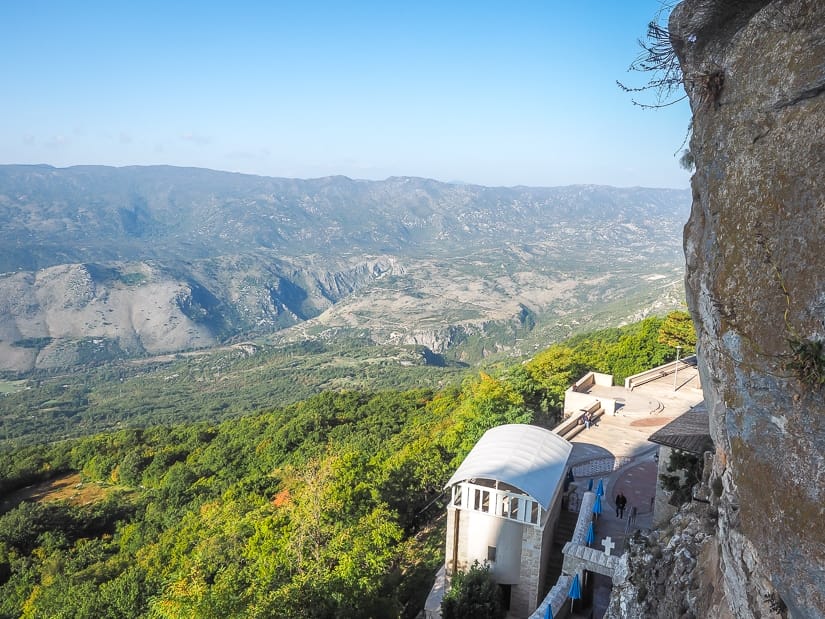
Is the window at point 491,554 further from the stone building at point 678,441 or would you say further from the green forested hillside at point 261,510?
the stone building at point 678,441

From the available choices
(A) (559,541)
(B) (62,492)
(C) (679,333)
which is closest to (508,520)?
(A) (559,541)

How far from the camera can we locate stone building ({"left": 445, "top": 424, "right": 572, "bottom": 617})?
14.4m

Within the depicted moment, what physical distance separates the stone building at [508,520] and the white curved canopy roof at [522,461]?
0.03 meters

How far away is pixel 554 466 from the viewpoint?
1619 centimetres

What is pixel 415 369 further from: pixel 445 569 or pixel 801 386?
pixel 801 386

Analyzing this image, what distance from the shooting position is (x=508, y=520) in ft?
48.3

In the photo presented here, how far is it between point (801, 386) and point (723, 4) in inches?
185

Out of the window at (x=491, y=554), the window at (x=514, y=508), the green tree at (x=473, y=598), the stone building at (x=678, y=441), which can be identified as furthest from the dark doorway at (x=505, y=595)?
the stone building at (x=678, y=441)

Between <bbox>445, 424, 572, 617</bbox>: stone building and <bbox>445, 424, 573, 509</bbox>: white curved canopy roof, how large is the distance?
3cm

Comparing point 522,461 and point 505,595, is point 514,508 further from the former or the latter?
point 505,595

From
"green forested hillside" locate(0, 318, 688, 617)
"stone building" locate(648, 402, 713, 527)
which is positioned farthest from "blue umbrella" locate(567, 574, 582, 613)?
"green forested hillside" locate(0, 318, 688, 617)

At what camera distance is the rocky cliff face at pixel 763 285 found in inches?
190

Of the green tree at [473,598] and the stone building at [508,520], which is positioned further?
the stone building at [508,520]

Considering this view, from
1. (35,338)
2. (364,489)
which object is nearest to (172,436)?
(364,489)
